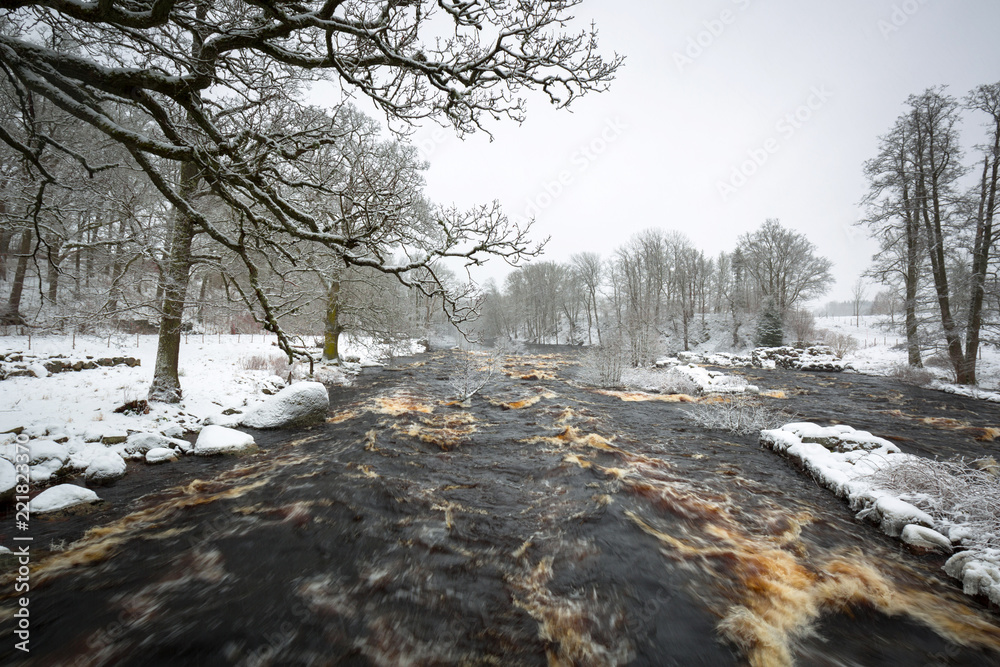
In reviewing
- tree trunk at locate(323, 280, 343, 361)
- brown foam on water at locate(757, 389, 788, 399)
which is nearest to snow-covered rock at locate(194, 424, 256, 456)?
tree trunk at locate(323, 280, 343, 361)

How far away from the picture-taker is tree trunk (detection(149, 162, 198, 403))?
6.47 metres

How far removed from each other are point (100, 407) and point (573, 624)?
8.46 meters

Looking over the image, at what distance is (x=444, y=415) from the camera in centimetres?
883

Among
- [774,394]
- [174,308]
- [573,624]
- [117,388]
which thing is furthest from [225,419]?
[774,394]

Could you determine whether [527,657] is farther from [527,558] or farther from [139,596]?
[139,596]

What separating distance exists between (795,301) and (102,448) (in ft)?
132

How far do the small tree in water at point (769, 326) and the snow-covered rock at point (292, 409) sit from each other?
94.3 ft

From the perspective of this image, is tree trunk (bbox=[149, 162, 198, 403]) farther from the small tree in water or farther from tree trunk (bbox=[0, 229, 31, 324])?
the small tree in water

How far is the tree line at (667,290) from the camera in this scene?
95.2 feet

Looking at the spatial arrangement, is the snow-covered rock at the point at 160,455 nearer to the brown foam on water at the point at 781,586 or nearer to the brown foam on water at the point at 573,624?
the brown foam on water at the point at 573,624

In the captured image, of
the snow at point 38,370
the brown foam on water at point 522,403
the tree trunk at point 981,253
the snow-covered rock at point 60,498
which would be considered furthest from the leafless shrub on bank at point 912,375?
the snow at point 38,370

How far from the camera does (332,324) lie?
14070mm

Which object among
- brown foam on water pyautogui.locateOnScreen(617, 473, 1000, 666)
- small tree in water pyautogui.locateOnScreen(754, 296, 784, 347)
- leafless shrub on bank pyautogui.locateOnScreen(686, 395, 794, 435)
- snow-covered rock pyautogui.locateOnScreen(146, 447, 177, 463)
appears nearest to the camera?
brown foam on water pyautogui.locateOnScreen(617, 473, 1000, 666)

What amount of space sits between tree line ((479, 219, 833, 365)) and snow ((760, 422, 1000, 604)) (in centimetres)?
1082
